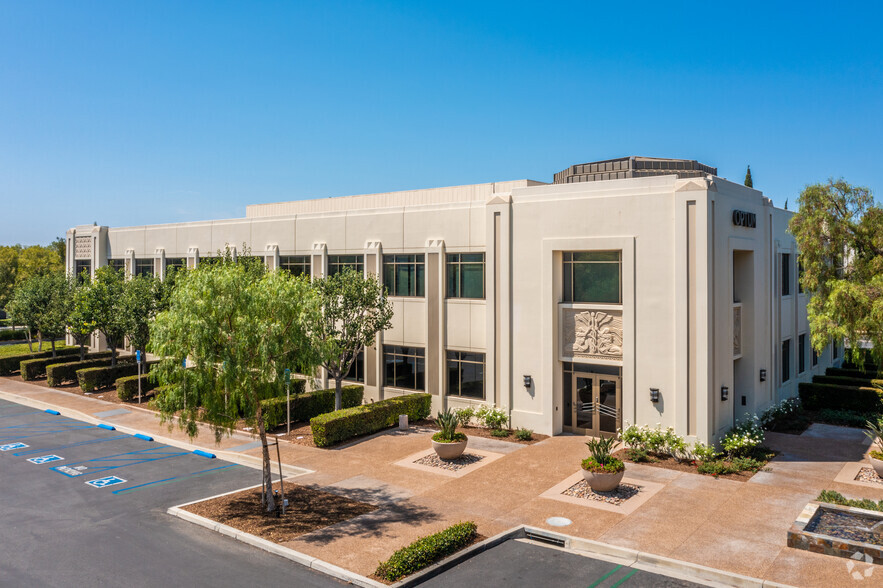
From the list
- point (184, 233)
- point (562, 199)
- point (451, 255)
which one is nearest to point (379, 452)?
point (451, 255)

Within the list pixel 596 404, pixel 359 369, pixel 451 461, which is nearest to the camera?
pixel 451 461

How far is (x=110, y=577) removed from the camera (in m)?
12.3

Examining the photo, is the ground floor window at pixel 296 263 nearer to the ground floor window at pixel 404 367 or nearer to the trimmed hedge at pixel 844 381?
the ground floor window at pixel 404 367

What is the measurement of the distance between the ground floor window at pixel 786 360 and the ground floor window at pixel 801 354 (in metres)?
1.94

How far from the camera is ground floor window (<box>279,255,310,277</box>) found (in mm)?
31562

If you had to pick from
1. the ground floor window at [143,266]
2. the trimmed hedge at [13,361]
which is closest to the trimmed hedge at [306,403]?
the ground floor window at [143,266]

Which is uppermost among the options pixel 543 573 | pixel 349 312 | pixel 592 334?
pixel 349 312

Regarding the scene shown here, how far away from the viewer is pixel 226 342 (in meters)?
15.0

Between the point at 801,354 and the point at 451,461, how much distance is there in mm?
20482

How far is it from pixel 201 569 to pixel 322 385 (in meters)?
16.9

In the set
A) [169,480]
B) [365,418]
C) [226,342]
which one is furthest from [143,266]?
[226,342]

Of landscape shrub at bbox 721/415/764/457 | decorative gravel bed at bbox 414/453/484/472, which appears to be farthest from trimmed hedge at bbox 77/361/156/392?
Result: landscape shrub at bbox 721/415/764/457

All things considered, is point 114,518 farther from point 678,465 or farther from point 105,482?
point 678,465

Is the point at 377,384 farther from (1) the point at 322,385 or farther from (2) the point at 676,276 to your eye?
(2) the point at 676,276
